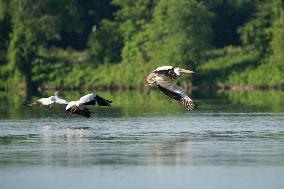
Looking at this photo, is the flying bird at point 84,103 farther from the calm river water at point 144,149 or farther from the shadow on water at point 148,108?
the shadow on water at point 148,108

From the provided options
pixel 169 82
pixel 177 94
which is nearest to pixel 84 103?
pixel 169 82

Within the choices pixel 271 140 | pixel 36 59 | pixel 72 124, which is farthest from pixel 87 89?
pixel 271 140

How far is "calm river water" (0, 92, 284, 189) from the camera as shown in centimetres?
2541

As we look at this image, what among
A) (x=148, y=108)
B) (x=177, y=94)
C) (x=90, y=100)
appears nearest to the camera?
(x=177, y=94)

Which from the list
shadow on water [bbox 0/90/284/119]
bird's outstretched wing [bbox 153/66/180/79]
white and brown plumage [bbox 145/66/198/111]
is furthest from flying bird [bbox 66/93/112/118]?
shadow on water [bbox 0/90/284/119]

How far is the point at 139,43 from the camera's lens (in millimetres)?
85562

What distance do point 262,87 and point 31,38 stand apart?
619 inches

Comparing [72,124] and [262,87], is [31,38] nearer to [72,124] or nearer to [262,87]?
[262,87]

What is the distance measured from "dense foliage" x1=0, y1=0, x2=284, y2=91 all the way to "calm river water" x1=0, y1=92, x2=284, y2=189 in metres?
32.8

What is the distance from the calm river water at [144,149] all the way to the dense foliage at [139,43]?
32810 mm

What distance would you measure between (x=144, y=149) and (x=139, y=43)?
181 feet

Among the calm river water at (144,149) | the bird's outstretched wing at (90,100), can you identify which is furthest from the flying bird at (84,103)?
the calm river water at (144,149)

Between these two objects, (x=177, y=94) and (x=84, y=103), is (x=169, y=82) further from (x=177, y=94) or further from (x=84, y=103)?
(x=84, y=103)

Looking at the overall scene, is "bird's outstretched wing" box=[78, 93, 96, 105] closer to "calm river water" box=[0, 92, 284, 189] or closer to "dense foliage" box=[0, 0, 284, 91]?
"calm river water" box=[0, 92, 284, 189]
